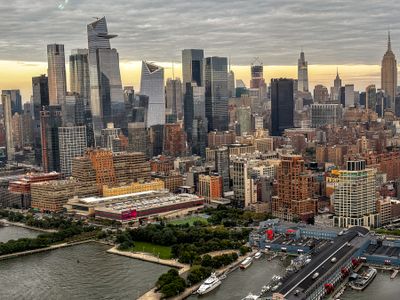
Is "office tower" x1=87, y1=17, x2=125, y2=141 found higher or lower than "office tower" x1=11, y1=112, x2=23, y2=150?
higher

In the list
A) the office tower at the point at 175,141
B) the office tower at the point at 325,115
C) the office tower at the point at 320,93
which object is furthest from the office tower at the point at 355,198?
the office tower at the point at 320,93

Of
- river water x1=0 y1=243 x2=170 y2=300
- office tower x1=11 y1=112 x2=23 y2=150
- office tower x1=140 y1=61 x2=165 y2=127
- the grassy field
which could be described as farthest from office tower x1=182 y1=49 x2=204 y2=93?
river water x1=0 y1=243 x2=170 y2=300

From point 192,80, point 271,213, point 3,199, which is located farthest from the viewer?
point 192,80

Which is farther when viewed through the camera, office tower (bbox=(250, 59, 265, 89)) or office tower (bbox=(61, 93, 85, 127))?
office tower (bbox=(250, 59, 265, 89))

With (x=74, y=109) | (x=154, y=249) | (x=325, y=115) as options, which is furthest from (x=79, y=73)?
(x=154, y=249)

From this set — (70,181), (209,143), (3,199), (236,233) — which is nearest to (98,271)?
(236,233)

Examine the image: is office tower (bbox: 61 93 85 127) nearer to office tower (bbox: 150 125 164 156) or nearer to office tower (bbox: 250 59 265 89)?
office tower (bbox: 150 125 164 156)

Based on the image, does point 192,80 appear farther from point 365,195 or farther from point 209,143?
point 365,195
